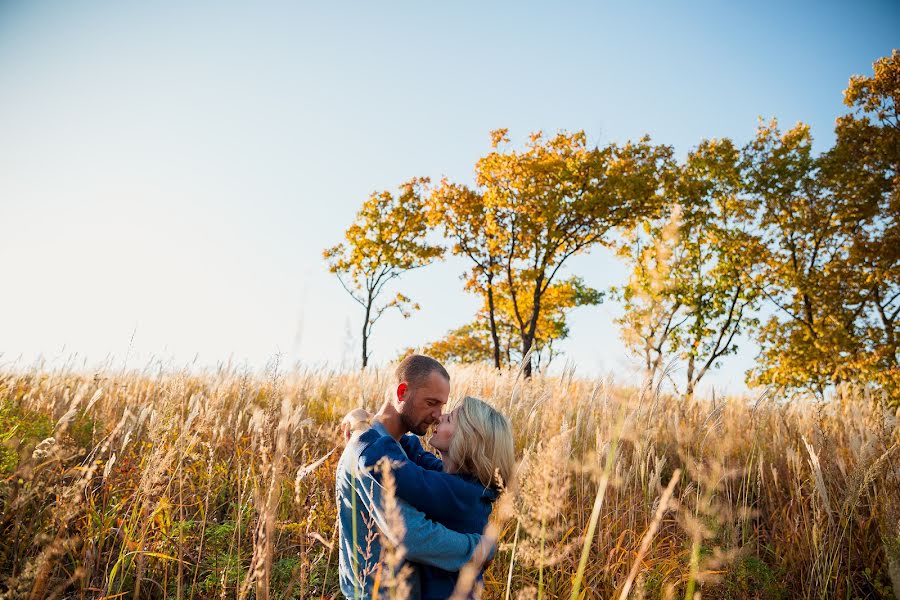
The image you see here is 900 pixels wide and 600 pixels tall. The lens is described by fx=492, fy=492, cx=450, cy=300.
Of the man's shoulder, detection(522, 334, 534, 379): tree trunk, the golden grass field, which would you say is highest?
detection(522, 334, 534, 379): tree trunk

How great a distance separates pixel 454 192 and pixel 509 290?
19.9ft

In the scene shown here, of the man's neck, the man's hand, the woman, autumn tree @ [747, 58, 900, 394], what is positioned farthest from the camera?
autumn tree @ [747, 58, 900, 394]

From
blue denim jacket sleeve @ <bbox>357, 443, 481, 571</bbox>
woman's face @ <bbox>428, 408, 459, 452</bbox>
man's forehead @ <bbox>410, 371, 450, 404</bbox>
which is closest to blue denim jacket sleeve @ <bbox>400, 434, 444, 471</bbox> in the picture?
woman's face @ <bbox>428, 408, 459, 452</bbox>

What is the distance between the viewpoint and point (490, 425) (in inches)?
91.9

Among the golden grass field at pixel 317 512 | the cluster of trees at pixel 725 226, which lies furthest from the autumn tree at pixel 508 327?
the golden grass field at pixel 317 512

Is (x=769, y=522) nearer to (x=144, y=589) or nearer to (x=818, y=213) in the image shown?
(x=144, y=589)

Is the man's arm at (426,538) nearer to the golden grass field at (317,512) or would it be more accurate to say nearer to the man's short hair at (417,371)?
the golden grass field at (317,512)

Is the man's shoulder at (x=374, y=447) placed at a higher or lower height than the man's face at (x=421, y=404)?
lower

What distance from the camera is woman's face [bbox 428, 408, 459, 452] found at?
2.45m

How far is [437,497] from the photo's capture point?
2143mm

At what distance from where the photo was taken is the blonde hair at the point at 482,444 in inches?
91.6

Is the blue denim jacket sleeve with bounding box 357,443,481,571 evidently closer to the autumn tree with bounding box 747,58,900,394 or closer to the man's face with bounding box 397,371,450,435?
the man's face with bounding box 397,371,450,435

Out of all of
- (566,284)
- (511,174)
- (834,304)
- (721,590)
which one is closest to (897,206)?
(834,304)

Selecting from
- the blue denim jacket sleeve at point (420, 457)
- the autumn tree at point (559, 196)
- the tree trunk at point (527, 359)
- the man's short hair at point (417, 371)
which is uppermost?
the autumn tree at point (559, 196)
